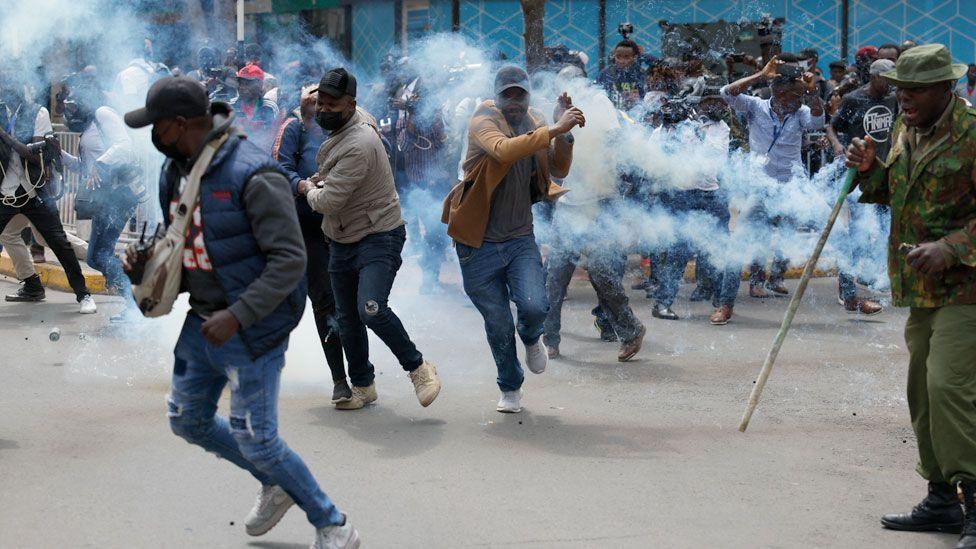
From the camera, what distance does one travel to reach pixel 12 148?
9477mm

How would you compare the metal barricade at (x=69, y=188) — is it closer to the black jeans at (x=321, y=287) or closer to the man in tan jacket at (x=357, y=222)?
the black jeans at (x=321, y=287)

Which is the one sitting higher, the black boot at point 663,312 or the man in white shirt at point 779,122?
the man in white shirt at point 779,122

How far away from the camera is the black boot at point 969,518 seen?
14.4 ft

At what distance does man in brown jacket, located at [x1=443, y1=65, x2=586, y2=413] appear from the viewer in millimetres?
6211

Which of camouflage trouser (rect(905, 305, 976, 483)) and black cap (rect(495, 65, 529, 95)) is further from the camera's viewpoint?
black cap (rect(495, 65, 529, 95))

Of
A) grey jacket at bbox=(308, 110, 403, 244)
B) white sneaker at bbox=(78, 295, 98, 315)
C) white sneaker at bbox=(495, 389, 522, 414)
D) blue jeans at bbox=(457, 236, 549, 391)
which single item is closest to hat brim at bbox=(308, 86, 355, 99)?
grey jacket at bbox=(308, 110, 403, 244)

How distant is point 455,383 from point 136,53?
7047 mm

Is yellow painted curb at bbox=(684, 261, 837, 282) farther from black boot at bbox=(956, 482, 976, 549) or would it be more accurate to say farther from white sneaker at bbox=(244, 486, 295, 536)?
white sneaker at bbox=(244, 486, 295, 536)

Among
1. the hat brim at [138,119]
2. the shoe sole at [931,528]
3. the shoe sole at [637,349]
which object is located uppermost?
the hat brim at [138,119]

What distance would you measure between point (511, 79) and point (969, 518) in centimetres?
308

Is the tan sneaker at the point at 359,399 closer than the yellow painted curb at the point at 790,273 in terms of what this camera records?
Yes

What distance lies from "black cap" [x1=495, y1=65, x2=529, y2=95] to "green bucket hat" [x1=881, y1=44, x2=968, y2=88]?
7.07 ft

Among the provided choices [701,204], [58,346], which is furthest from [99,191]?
[701,204]

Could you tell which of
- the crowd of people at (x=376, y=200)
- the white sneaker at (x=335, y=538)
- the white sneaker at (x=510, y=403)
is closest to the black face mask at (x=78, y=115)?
the crowd of people at (x=376, y=200)
